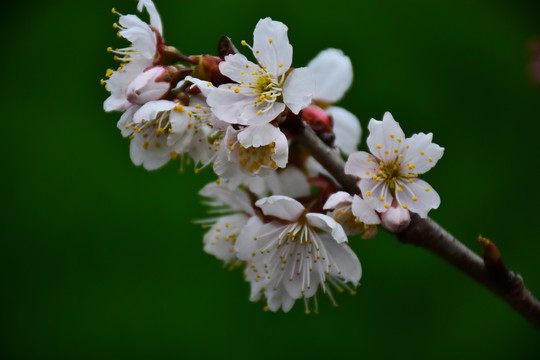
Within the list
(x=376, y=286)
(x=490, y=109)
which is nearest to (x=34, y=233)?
(x=376, y=286)

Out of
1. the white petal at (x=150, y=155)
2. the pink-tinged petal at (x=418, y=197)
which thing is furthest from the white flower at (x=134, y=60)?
the pink-tinged petal at (x=418, y=197)

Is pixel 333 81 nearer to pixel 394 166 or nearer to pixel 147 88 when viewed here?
pixel 394 166

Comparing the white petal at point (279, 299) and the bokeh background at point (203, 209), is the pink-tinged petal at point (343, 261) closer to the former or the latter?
the white petal at point (279, 299)

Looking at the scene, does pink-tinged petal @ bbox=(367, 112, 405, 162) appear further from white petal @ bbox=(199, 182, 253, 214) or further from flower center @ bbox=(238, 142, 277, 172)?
white petal @ bbox=(199, 182, 253, 214)

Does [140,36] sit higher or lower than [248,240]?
higher

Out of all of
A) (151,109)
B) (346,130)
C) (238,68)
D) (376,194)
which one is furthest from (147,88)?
(346,130)

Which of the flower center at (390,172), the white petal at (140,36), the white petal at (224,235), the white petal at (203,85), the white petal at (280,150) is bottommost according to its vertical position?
the white petal at (224,235)

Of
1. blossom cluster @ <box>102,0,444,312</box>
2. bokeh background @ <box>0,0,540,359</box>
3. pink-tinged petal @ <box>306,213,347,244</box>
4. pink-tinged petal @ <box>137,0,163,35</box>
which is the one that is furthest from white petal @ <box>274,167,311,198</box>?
bokeh background @ <box>0,0,540,359</box>
